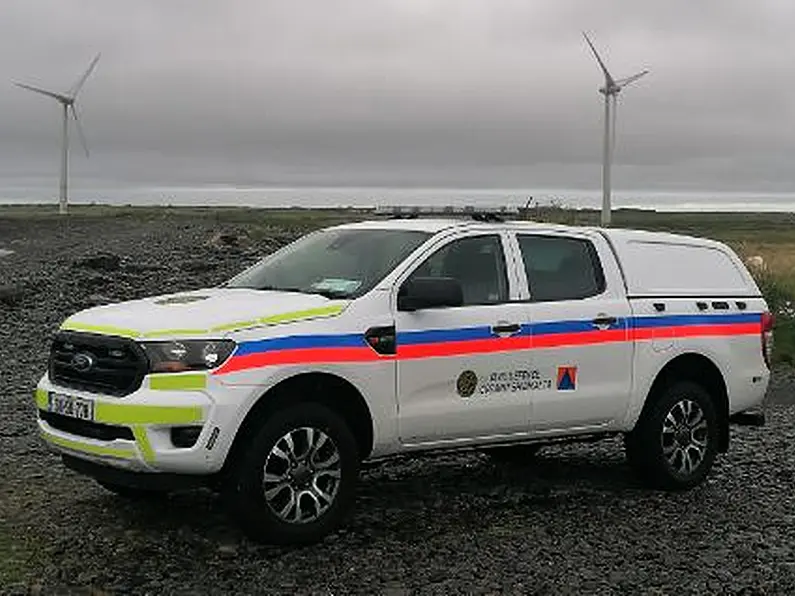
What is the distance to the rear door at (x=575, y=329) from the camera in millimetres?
8102

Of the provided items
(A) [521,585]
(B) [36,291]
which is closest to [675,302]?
(A) [521,585]

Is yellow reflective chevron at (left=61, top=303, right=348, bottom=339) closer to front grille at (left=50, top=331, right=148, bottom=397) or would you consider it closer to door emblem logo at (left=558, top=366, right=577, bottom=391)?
front grille at (left=50, top=331, right=148, bottom=397)

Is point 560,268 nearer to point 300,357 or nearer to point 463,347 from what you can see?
point 463,347

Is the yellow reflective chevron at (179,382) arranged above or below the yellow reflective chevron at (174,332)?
below

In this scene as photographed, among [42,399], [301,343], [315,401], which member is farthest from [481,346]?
[42,399]

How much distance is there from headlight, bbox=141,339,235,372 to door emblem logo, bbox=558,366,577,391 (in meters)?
2.59

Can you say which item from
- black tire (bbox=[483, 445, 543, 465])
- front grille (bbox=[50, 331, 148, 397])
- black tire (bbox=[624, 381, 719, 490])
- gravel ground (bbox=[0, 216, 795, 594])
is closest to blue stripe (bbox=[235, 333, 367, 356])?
front grille (bbox=[50, 331, 148, 397])

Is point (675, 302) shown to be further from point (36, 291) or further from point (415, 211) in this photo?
point (36, 291)

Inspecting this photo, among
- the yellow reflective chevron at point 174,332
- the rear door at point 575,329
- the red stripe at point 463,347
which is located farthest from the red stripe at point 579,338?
the yellow reflective chevron at point 174,332

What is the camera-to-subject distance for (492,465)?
9797 mm

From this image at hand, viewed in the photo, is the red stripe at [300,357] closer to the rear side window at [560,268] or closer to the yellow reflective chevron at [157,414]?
the yellow reflective chevron at [157,414]

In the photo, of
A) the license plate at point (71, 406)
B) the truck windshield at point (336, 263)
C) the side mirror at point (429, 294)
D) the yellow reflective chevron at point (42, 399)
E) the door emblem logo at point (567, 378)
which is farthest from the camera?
the door emblem logo at point (567, 378)

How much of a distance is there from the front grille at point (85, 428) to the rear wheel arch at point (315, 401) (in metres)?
0.61

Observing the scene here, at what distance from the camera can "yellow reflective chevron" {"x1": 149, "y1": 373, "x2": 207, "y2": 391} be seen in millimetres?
6504
